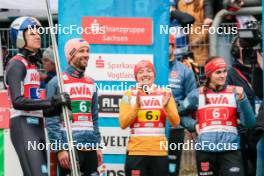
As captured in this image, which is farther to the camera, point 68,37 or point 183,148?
point 183,148

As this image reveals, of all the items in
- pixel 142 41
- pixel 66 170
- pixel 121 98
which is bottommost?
pixel 66 170

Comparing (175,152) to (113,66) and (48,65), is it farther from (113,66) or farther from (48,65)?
(48,65)

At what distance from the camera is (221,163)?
9.78 m

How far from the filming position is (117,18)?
10.5m

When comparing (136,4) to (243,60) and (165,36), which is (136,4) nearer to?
(165,36)

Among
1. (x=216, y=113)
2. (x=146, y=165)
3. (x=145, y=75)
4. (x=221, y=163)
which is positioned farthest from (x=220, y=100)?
(x=146, y=165)

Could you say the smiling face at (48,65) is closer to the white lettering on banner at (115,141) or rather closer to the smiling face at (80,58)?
the white lettering on banner at (115,141)

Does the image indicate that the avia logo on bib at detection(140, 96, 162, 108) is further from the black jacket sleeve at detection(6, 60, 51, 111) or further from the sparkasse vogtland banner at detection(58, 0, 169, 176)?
the black jacket sleeve at detection(6, 60, 51, 111)

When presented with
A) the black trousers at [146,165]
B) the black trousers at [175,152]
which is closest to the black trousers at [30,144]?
the black trousers at [146,165]

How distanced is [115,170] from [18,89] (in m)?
2.10

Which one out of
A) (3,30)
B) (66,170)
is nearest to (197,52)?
(3,30)

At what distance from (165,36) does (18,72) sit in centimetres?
213

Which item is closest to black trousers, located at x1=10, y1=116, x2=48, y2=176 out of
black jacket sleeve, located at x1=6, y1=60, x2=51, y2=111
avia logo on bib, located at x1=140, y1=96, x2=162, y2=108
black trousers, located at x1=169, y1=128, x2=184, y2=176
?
black jacket sleeve, located at x1=6, y1=60, x2=51, y2=111

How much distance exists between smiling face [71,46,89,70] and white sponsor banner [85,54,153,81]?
81cm
